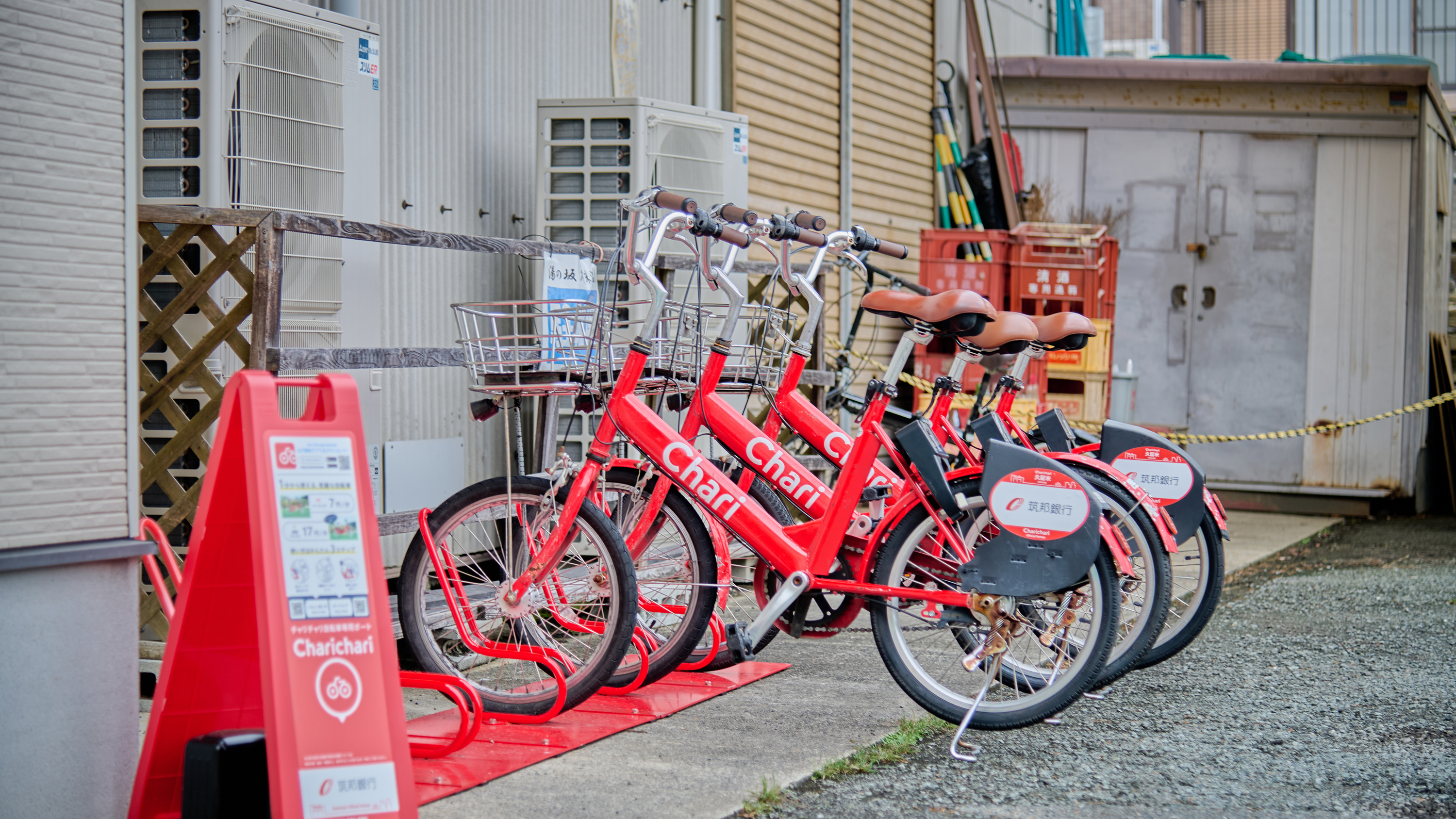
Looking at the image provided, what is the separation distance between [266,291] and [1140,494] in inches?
110

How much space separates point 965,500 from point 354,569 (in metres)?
1.87

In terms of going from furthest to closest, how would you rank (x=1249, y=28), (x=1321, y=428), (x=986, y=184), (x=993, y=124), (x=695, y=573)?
(x=1249, y=28) < (x=993, y=124) < (x=986, y=184) < (x=1321, y=428) < (x=695, y=573)

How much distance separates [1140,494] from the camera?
4355 mm

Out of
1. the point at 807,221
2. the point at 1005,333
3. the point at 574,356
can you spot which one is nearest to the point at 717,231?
the point at 807,221

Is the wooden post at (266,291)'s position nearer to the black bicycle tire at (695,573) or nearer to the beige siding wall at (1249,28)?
the black bicycle tire at (695,573)

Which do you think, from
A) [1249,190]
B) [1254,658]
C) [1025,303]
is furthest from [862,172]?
[1254,658]

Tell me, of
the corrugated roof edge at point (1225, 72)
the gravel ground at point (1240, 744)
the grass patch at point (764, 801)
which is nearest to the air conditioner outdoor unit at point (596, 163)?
the gravel ground at point (1240, 744)

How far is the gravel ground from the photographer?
12.6 ft

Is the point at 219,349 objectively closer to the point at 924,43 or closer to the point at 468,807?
the point at 468,807

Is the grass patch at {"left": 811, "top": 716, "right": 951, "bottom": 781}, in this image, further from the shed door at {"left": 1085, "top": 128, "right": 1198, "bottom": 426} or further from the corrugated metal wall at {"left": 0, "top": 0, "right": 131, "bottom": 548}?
the shed door at {"left": 1085, "top": 128, "right": 1198, "bottom": 426}

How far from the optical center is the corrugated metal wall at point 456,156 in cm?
583

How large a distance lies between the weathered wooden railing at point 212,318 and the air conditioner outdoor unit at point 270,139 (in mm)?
166

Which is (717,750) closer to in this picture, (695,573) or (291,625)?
(695,573)

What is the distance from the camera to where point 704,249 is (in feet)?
14.6
